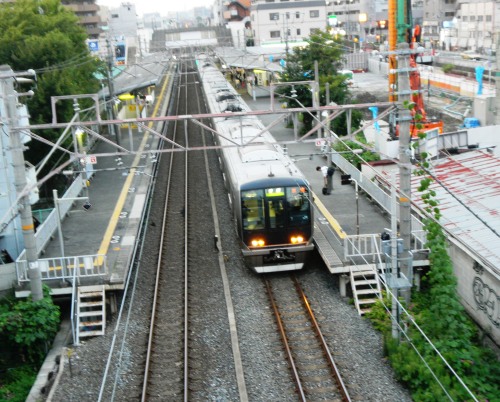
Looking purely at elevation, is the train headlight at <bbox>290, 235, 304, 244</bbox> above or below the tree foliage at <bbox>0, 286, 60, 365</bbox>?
above

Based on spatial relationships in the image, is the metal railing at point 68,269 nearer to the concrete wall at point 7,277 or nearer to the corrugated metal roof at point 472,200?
the concrete wall at point 7,277

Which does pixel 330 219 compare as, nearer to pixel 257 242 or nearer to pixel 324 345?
pixel 257 242

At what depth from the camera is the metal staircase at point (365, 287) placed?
13797 millimetres

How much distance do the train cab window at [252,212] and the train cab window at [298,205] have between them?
60 cm

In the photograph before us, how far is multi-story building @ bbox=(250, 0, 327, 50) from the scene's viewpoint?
241 ft

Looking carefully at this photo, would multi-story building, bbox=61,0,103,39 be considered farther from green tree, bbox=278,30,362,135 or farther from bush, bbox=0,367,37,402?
bush, bbox=0,367,37,402

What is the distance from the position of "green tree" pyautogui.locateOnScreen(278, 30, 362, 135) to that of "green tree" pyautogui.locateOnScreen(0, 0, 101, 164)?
926 cm

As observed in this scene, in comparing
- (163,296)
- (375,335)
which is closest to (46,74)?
(163,296)

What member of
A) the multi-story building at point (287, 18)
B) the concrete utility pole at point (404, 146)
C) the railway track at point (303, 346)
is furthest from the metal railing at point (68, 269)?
the multi-story building at point (287, 18)

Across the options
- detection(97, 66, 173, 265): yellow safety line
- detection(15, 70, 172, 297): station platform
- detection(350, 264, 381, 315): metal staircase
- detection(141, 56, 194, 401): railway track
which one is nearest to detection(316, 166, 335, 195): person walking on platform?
detection(141, 56, 194, 401): railway track

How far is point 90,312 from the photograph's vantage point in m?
13.9

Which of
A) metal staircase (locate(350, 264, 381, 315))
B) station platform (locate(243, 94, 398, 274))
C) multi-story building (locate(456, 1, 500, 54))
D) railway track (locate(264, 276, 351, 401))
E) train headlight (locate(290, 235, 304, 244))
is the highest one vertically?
multi-story building (locate(456, 1, 500, 54))

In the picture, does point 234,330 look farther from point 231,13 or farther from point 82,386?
point 231,13

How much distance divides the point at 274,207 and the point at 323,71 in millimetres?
16295
